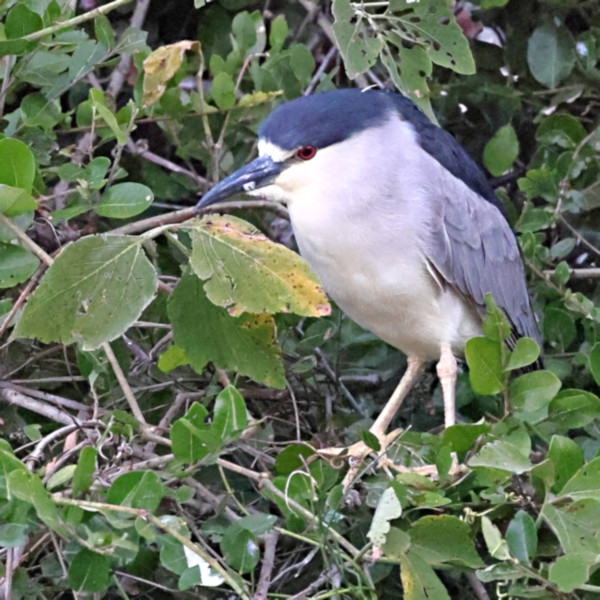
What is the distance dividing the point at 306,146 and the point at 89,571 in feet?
3.62

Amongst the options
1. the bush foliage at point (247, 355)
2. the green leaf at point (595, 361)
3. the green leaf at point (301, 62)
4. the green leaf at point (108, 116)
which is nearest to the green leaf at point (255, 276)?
the bush foliage at point (247, 355)

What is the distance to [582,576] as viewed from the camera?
55.0 inches

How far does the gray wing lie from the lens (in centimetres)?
234

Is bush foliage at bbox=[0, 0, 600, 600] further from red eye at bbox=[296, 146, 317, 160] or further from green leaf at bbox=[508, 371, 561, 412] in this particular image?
red eye at bbox=[296, 146, 317, 160]

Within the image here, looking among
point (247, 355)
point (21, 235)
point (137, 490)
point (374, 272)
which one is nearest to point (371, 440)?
point (247, 355)

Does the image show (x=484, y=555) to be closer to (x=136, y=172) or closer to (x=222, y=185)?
(x=222, y=185)

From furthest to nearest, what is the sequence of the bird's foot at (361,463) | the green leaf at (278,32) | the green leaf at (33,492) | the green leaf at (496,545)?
1. the green leaf at (278,32)
2. the bird's foot at (361,463)
3. the green leaf at (496,545)
4. the green leaf at (33,492)

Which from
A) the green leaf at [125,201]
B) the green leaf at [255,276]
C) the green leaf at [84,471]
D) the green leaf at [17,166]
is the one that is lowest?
Result: the green leaf at [84,471]

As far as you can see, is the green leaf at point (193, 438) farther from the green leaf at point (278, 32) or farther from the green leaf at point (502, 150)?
the green leaf at point (502, 150)

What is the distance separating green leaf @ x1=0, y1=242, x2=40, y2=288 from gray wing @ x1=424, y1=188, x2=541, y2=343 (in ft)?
3.10

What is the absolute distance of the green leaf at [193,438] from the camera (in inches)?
59.7

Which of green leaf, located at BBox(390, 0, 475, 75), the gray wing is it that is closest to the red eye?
the gray wing

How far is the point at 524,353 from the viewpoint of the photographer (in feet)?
5.53

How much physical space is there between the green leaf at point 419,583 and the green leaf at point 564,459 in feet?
0.81
